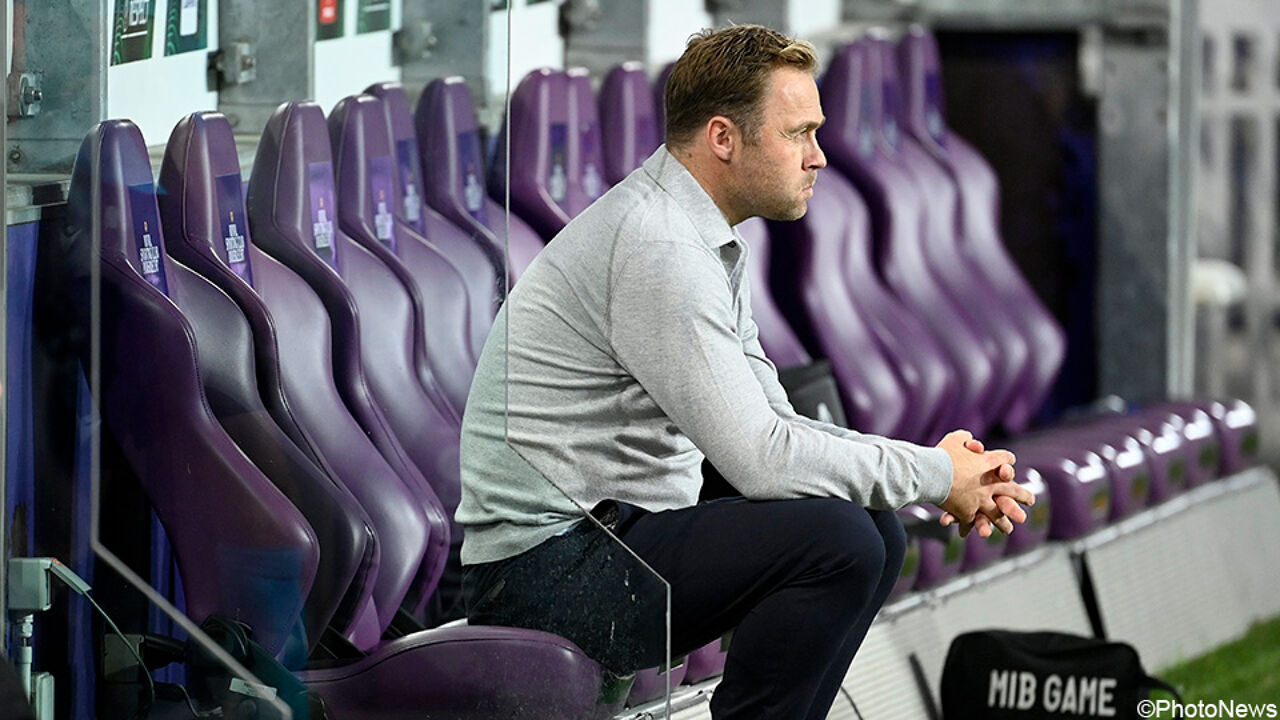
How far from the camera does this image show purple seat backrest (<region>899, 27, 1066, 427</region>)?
4.92 m

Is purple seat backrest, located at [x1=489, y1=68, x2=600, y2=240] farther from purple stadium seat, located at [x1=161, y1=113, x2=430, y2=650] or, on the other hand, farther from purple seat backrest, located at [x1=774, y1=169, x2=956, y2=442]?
purple stadium seat, located at [x1=161, y1=113, x2=430, y2=650]

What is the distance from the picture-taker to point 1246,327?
21.4 feet

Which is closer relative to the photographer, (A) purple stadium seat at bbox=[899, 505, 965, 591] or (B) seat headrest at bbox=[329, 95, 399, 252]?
(B) seat headrest at bbox=[329, 95, 399, 252]

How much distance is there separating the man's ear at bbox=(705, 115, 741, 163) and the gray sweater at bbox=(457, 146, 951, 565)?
5 centimetres

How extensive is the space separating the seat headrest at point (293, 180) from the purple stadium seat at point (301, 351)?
4 centimetres

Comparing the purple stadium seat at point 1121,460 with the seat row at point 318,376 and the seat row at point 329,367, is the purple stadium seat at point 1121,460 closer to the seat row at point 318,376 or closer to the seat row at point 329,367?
the seat row at point 329,367

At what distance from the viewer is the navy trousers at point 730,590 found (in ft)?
7.96

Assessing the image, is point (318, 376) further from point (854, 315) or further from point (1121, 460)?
point (1121, 460)

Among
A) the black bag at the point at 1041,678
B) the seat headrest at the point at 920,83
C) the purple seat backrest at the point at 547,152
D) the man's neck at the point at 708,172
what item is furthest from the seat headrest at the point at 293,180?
the seat headrest at the point at 920,83

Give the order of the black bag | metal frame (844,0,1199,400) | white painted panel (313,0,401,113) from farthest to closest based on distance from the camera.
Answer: metal frame (844,0,1199,400) → the black bag → white painted panel (313,0,401,113)

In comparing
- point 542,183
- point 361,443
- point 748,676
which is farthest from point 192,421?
point 542,183

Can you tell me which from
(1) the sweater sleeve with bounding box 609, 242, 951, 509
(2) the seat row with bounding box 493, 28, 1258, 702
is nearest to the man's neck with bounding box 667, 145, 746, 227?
(1) the sweater sleeve with bounding box 609, 242, 951, 509

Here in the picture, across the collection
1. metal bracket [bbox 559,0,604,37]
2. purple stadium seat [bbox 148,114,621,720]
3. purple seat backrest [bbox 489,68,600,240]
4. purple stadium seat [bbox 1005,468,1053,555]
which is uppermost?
metal bracket [bbox 559,0,604,37]

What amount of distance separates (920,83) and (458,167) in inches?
93.5
